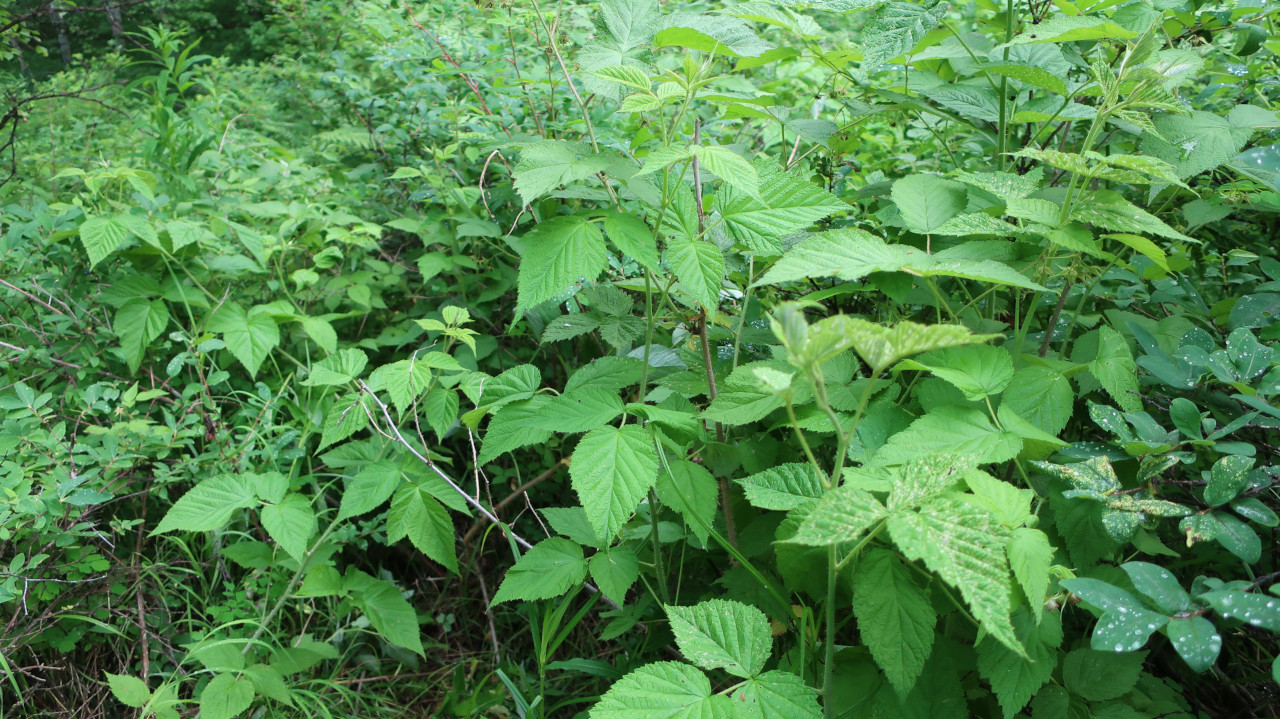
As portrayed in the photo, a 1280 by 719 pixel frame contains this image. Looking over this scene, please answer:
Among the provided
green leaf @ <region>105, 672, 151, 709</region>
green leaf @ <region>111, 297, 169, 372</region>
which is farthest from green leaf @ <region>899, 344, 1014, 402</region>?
green leaf @ <region>111, 297, 169, 372</region>

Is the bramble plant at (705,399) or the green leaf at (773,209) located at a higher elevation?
the green leaf at (773,209)

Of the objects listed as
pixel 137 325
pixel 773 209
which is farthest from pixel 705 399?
pixel 137 325

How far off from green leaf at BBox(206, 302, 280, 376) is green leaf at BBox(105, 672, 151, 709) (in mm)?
731

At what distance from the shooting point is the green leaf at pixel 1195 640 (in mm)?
854

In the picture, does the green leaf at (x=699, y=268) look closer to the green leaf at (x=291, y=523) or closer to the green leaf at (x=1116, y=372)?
the green leaf at (x=1116, y=372)

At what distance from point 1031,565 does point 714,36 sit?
3.16 ft

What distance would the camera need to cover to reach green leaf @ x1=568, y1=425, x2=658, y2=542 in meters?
1.04

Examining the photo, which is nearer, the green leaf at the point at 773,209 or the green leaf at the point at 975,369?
the green leaf at the point at 975,369

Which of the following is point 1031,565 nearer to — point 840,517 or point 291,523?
point 840,517

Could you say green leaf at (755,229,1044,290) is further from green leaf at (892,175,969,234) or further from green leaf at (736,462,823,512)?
green leaf at (736,462,823,512)

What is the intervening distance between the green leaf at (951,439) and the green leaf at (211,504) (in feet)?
4.34

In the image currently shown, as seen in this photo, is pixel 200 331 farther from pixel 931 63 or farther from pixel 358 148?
pixel 931 63

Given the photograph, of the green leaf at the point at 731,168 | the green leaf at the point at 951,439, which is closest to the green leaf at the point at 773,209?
the green leaf at the point at 731,168

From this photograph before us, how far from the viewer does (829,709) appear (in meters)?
1.02
